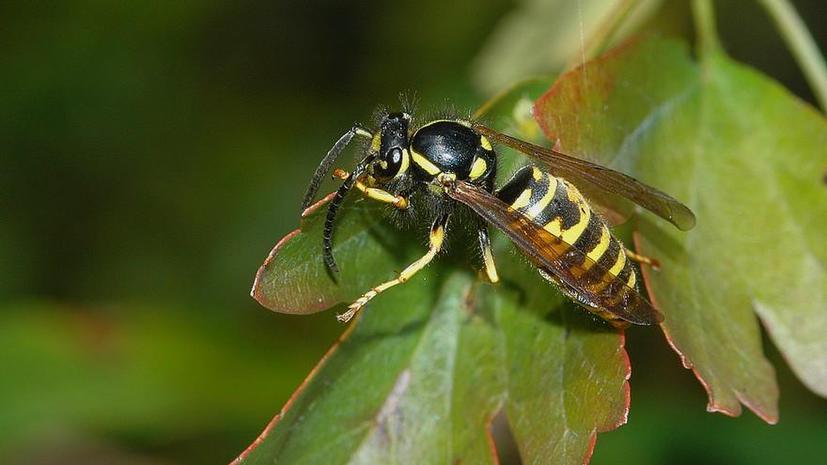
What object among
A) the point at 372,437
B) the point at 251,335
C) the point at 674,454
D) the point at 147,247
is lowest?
the point at 674,454

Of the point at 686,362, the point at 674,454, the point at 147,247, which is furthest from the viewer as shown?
the point at 147,247

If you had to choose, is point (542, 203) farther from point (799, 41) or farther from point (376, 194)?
point (799, 41)

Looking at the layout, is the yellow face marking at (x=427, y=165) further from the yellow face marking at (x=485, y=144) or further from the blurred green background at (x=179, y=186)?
the blurred green background at (x=179, y=186)

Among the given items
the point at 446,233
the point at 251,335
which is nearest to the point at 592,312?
the point at 446,233

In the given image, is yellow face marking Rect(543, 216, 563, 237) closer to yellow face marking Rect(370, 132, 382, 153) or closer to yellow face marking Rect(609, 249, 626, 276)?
yellow face marking Rect(609, 249, 626, 276)

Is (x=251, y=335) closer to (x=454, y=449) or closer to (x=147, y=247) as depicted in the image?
(x=147, y=247)

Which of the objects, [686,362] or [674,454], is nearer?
[686,362]

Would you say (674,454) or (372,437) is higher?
(372,437)

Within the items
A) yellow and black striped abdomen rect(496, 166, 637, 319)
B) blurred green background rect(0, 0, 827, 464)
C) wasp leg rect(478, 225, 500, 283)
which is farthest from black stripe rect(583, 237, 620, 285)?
blurred green background rect(0, 0, 827, 464)

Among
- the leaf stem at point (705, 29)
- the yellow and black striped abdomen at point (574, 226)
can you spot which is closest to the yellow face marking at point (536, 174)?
the yellow and black striped abdomen at point (574, 226)
